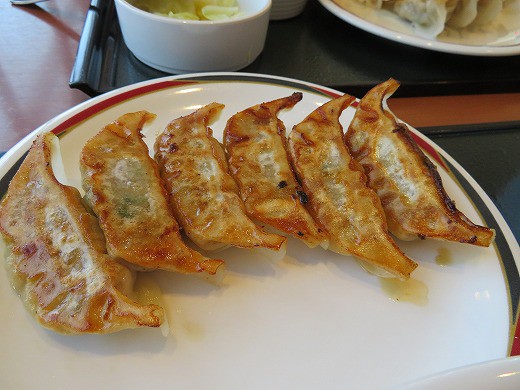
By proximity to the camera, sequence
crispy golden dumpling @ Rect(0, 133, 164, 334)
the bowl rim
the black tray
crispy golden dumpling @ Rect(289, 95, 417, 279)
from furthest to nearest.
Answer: the black tray → the bowl rim → crispy golden dumpling @ Rect(289, 95, 417, 279) → crispy golden dumpling @ Rect(0, 133, 164, 334)

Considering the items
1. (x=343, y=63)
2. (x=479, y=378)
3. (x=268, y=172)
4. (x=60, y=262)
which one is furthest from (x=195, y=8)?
(x=479, y=378)

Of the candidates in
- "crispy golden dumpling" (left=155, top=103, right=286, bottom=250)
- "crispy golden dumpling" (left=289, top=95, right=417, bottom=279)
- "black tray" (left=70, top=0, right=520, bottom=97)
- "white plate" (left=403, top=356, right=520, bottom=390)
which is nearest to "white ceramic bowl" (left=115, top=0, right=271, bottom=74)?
"black tray" (left=70, top=0, right=520, bottom=97)

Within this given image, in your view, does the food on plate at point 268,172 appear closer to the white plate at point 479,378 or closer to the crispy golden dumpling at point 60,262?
the crispy golden dumpling at point 60,262

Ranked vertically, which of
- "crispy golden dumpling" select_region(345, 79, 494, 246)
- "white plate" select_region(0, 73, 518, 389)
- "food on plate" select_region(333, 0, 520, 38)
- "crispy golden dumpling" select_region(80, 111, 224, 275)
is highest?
"food on plate" select_region(333, 0, 520, 38)

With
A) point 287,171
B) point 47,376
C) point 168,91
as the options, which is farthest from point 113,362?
point 168,91

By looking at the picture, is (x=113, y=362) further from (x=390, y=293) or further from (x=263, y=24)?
(x=263, y=24)

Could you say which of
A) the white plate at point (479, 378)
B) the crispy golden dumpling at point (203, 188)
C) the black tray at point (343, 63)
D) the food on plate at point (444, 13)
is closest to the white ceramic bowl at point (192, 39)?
the black tray at point (343, 63)

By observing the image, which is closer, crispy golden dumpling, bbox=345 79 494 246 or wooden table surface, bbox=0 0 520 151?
crispy golden dumpling, bbox=345 79 494 246

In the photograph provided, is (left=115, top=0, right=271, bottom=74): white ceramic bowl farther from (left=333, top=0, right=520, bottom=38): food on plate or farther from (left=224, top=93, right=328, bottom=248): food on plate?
(left=333, top=0, right=520, bottom=38): food on plate
